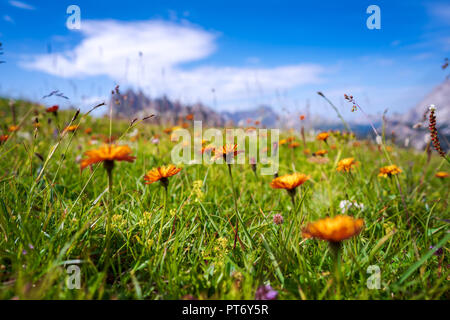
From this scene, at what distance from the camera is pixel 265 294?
1.04 m

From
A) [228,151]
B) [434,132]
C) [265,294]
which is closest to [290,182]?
[228,151]

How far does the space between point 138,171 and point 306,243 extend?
1.99 meters

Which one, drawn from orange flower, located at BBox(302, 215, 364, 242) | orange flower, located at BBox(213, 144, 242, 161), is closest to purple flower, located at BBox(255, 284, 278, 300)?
orange flower, located at BBox(302, 215, 364, 242)

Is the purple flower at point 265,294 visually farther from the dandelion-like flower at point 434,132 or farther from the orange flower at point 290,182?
the dandelion-like flower at point 434,132

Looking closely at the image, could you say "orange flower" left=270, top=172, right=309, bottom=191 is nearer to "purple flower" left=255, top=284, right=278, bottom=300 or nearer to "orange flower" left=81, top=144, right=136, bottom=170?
"purple flower" left=255, top=284, right=278, bottom=300

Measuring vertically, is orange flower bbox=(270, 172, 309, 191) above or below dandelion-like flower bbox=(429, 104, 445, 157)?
below

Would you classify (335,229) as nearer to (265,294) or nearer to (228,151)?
(265,294)

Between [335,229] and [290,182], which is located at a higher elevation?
[290,182]

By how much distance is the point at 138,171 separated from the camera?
2.85m

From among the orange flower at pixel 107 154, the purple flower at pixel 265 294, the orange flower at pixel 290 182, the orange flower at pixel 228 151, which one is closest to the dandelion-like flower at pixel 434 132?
the orange flower at pixel 290 182

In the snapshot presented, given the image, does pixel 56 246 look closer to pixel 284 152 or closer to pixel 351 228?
pixel 351 228

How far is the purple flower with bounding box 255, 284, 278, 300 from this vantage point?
3.35ft

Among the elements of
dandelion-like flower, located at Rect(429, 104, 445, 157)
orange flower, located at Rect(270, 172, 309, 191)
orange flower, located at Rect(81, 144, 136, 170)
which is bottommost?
orange flower, located at Rect(270, 172, 309, 191)

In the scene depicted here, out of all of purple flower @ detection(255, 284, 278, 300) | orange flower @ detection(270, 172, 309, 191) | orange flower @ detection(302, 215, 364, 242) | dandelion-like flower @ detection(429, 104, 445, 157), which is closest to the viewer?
orange flower @ detection(302, 215, 364, 242)
